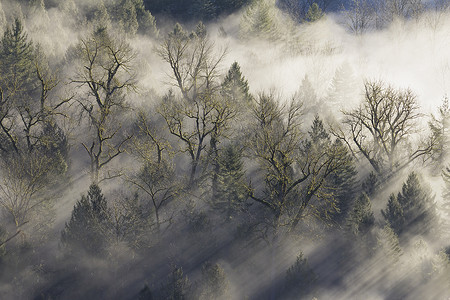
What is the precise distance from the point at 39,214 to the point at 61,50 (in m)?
26.1

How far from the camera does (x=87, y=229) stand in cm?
2823

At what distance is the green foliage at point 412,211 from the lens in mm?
31047

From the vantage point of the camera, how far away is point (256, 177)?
120 ft

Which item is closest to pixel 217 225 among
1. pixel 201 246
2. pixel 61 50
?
pixel 201 246

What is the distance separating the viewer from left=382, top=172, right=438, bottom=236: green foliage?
3105 cm

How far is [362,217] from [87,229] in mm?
19691

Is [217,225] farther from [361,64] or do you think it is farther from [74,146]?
[361,64]

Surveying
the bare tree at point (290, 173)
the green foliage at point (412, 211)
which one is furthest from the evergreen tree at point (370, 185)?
the bare tree at point (290, 173)

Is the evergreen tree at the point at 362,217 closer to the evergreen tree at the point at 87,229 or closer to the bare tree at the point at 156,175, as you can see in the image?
the bare tree at the point at 156,175

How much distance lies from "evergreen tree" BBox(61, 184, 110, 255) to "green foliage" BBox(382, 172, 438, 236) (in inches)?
832

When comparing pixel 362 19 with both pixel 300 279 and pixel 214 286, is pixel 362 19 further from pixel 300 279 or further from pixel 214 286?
pixel 214 286

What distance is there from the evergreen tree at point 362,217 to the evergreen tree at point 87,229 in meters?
17.9

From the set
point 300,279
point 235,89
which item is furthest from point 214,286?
point 235,89

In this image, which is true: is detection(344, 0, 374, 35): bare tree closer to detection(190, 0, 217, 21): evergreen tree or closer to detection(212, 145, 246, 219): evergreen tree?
detection(190, 0, 217, 21): evergreen tree
